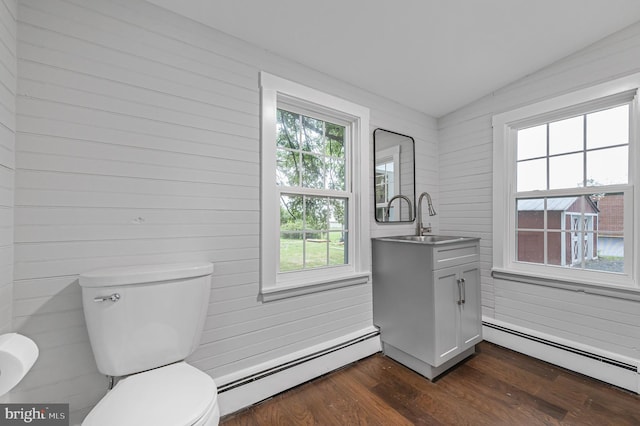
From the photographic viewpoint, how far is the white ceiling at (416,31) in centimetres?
157

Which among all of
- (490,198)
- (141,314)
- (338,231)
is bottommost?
(141,314)

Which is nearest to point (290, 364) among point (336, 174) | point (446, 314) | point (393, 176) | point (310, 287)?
point (310, 287)

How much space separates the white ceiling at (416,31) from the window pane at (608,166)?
0.81 meters

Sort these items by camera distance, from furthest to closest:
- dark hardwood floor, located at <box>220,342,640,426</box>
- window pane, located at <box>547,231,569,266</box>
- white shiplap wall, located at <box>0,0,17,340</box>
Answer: window pane, located at <box>547,231,569,266</box>
dark hardwood floor, located at <box>220,342,640,426</box>
white shiplap wall, located at <box>0,0,17,340</box>

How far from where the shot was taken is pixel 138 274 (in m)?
1.18

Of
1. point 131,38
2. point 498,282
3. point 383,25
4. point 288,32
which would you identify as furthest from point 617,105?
point 131,38

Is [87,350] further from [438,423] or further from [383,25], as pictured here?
[383,25]

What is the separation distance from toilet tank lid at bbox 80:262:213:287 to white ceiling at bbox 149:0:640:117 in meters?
1.41

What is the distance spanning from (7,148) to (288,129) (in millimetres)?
1433

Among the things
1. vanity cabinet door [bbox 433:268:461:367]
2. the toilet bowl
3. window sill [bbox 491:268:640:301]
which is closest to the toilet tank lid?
the toilet bowl

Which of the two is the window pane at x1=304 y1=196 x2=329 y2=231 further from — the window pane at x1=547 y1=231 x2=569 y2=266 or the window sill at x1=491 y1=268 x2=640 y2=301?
the window pane at x1=547 y1=231 x2=569 y2=266

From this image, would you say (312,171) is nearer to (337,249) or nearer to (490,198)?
(337,249)

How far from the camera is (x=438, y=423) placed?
1522 mm

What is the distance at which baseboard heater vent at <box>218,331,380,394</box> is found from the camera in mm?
1627
